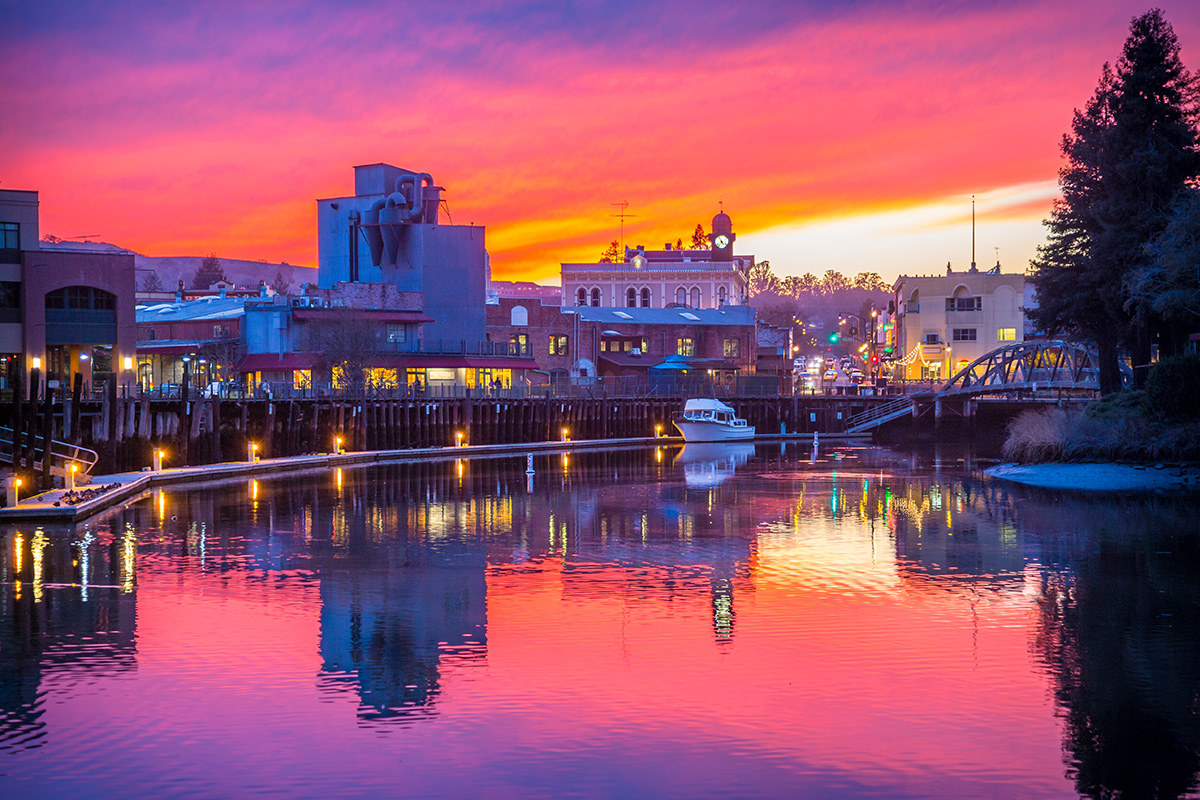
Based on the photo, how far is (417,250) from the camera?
96688 millimetres

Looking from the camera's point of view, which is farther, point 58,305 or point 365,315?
point 365,315

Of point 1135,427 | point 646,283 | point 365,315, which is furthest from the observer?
point 646,283

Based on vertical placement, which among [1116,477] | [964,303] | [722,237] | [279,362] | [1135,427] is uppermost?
[722,237]

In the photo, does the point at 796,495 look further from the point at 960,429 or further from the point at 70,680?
the point at 960,429

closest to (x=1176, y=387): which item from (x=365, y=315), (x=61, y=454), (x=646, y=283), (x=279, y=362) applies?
(x=61, y=454)

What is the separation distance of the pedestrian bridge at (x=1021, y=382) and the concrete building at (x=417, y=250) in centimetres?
3333

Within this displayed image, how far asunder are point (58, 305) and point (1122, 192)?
5924 cm

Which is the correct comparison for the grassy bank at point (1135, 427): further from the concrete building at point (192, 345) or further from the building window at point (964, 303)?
the building window at point (964, 303)

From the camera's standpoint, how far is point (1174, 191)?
6050cm

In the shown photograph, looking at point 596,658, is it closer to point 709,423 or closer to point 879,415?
point 709,423

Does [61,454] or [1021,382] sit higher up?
[1021,382]

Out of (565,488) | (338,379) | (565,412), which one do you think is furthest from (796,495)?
(338,379)

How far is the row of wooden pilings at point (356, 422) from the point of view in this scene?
163 ft

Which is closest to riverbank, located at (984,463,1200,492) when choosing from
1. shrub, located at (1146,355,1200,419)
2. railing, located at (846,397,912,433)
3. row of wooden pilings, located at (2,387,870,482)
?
shrub, located at (1146,355,1200,419)
